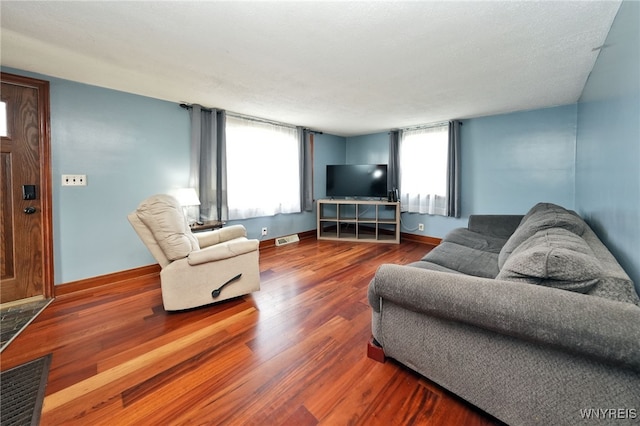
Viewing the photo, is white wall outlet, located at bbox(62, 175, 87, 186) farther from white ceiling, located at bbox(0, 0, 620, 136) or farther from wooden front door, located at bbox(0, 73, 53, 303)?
white ceiling, located at bbox(0, 0, 620, 136)

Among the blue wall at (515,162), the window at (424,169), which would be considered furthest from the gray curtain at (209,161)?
the blue wall at (515,162)

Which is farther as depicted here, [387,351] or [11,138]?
[11,138]

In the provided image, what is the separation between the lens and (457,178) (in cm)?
404

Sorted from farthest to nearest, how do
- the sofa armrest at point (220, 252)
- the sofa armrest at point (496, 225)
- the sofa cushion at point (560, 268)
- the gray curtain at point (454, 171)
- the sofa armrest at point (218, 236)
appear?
the gray curtain at point (454, 171) < the sofa armrest at point (496, 225) < the sofa armrest at point (218, 236) < the sofa armrest at point (220, 252) < the sofa cushion at point (560, 268)

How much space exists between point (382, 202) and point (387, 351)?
3.39 m

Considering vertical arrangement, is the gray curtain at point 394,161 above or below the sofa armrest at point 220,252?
above

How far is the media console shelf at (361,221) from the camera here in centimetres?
464

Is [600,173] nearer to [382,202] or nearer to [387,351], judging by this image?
[387,351]

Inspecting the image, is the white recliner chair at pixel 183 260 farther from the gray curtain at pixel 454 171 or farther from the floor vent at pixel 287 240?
the gray curtain at pixel 454 171

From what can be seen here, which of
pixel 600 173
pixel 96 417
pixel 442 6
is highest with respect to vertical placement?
pixel 442 6

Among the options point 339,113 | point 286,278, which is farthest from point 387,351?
point 339,113

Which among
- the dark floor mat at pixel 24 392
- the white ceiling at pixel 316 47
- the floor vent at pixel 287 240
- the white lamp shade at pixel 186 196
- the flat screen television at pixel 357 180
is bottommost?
the dark floor mat at pixel 24 392

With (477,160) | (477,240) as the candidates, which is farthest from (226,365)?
(477,160)

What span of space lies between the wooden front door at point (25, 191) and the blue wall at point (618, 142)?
4228 mm
